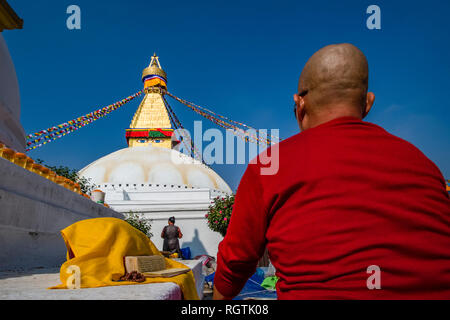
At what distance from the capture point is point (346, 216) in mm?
777

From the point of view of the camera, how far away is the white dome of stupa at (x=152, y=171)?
1624 centimetres

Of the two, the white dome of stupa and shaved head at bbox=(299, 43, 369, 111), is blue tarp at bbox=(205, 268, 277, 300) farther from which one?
the white dome of stupa

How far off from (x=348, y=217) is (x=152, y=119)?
23.0m

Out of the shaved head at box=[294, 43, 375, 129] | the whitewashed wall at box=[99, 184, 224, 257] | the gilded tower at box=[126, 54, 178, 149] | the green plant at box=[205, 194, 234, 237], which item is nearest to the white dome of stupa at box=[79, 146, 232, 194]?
the whitewashed wall at box=[99, 184, 224, 257]

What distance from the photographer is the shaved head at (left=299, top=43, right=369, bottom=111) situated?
1.00 metres

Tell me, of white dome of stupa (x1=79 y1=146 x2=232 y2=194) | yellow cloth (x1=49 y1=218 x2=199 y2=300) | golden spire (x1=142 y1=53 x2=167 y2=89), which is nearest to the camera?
yellow cloth (x1=49 y1=218 x2=199 y2=300)

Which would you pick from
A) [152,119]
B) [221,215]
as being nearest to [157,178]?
[152,119]

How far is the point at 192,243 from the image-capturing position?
11.2 meters

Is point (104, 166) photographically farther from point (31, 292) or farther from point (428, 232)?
point (428, 232)

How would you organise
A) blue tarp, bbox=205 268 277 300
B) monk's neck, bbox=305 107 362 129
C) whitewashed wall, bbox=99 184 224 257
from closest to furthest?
monk's neck, bbox=305 107 362 129 < blue tarp, bbox=205 268 277 300 < whitewashed wall, bbox=99 184 224 257

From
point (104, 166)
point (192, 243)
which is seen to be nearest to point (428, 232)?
point (192, 243)

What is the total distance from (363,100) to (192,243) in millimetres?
10823
